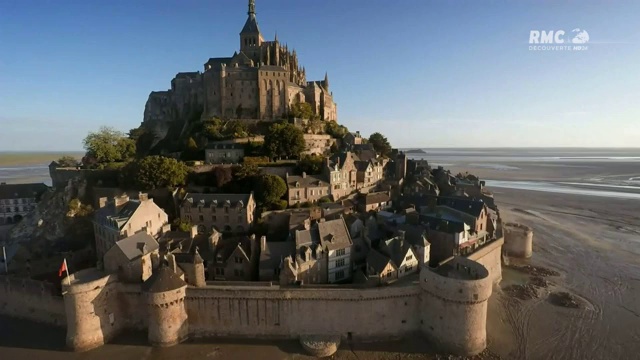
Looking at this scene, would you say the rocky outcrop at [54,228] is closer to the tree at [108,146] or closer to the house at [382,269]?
the tree at [108,146]

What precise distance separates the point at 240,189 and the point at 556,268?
36.5m

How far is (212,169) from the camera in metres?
40.5

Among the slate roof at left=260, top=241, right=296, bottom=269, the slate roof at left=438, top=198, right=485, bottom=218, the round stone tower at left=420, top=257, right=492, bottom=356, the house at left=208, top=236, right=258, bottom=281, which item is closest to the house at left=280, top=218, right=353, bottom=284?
the slate roof at left=260, top=241, right=296, bottom=269

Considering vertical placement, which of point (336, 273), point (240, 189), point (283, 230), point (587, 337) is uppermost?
point (240, 189)

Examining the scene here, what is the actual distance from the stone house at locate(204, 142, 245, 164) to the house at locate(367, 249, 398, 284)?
2578 centimetres

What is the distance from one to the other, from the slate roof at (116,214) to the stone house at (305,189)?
15068 mm

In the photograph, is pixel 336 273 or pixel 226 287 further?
pixel 336 273

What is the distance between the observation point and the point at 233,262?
2738 centimetres

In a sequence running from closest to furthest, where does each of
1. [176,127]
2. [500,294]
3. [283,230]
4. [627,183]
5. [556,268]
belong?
[500,294]
[283,230]
[556,268]
[176,127]
[627,183]

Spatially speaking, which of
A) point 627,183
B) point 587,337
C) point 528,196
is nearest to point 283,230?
point 587,337

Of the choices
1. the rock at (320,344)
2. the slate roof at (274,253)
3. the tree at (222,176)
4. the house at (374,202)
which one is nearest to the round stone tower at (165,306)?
the slate roof at (274,253)

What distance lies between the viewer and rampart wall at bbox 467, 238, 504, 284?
3046 centimetres

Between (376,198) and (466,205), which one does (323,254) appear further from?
(466,205)

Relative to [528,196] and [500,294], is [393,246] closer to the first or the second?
[500,294]
